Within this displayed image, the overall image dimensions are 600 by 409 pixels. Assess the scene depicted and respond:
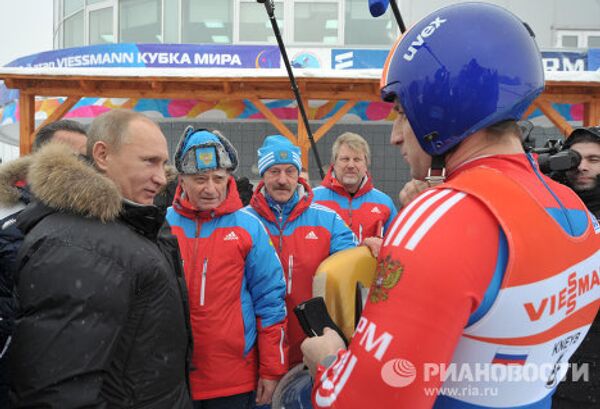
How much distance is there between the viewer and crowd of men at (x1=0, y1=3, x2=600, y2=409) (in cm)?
102

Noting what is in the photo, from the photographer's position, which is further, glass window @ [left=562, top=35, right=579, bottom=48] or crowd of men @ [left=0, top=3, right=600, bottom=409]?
glass window @ [left=562, top=35, right=579, bottom=48]

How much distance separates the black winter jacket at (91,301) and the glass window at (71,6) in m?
15.2

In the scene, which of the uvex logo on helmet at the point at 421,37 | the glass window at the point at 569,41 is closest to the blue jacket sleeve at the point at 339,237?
the uvex logo on helmet at the point at 421,37

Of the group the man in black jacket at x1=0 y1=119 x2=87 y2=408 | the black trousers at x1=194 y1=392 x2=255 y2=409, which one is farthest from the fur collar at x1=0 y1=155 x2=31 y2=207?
the black trousers at x1=194 y1=392 x2=255 y2=409

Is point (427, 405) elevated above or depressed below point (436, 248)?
below

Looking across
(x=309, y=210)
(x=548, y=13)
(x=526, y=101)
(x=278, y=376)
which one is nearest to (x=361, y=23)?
(x=548, y=13)

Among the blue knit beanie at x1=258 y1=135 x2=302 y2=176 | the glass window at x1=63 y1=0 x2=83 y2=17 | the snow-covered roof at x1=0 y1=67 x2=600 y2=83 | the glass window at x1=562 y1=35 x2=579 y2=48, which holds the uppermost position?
the glass window at x1=63 y1=0 x2=83 y2=17

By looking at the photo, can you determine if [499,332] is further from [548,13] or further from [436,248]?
[548,13]

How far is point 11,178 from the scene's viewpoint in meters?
2.32

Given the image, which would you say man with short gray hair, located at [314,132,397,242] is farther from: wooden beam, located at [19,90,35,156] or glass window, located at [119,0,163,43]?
glass window, located at [119,0,163,43]

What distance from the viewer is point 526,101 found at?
1248 millimetres

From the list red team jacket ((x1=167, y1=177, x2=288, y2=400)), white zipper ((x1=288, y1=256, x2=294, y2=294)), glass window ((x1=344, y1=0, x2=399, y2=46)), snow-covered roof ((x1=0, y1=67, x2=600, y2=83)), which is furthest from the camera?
glass window ((x1=344, y1=0, x2=399, y2=46))

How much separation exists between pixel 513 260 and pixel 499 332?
0.53ft

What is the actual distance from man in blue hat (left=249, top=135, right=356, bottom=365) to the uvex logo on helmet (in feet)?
6.57
